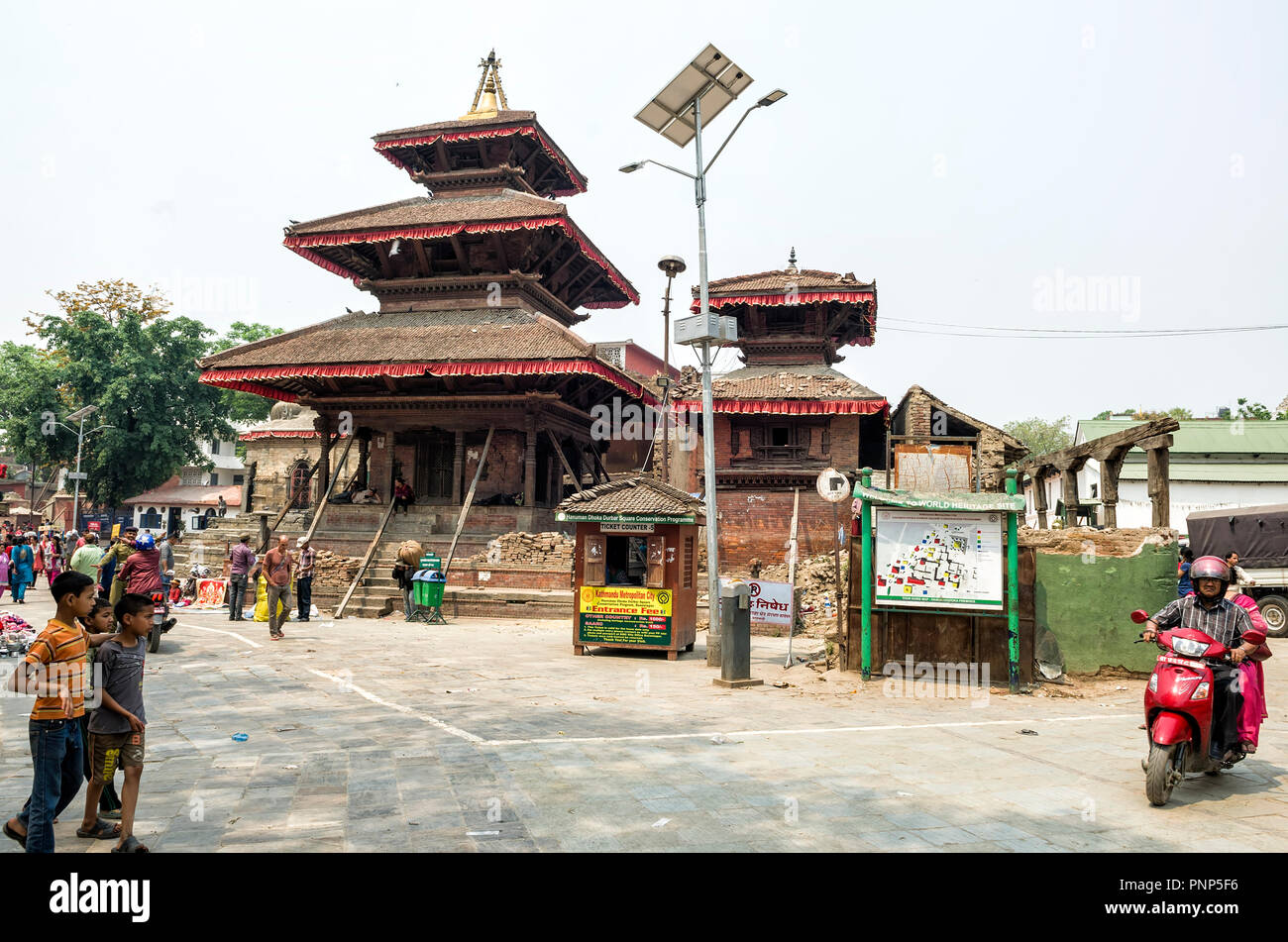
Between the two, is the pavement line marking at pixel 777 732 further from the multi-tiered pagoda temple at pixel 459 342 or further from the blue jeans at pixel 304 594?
the multi-tiered pagoda temple at pixel 459 342

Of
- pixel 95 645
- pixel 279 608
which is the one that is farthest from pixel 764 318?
pixel 95 645

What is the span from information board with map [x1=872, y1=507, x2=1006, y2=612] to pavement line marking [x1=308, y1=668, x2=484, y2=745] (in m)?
5.69

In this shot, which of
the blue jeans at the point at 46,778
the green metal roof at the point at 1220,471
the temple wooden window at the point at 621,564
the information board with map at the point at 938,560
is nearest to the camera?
the blue jeans at the point at 46,778

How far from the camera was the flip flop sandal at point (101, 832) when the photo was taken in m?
4.51

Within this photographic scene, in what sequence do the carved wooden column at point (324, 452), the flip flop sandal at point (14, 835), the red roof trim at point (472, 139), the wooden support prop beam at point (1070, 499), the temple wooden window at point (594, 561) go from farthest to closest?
the red roof trim at point (472, 139)
the carved wooden column at point (324, 452)
the wooden support prop beam at point (1070, 499)
the temple wooden window at point (594, 561)
the flip flop sandal at point (14, 835)

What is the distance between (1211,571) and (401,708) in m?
7.25

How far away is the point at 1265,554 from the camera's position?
17.8 metres

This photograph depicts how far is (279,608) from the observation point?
1386 cm

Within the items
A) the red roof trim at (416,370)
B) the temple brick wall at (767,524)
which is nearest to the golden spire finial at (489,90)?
the red roof trim at (416,370)

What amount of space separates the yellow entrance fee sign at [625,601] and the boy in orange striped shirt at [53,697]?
908 centimetres

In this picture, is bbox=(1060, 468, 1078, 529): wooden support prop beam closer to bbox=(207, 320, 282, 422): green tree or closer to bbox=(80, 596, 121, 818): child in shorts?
bbox=(80, 596, 121, 818): child in shorts

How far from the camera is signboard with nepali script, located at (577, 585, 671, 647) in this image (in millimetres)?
12844

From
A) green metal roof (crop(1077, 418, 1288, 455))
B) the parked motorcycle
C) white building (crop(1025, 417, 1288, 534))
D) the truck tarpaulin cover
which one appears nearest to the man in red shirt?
the parked motorcycle

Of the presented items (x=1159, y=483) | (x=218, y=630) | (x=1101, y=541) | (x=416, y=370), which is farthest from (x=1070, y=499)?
(x=218, y=630)
